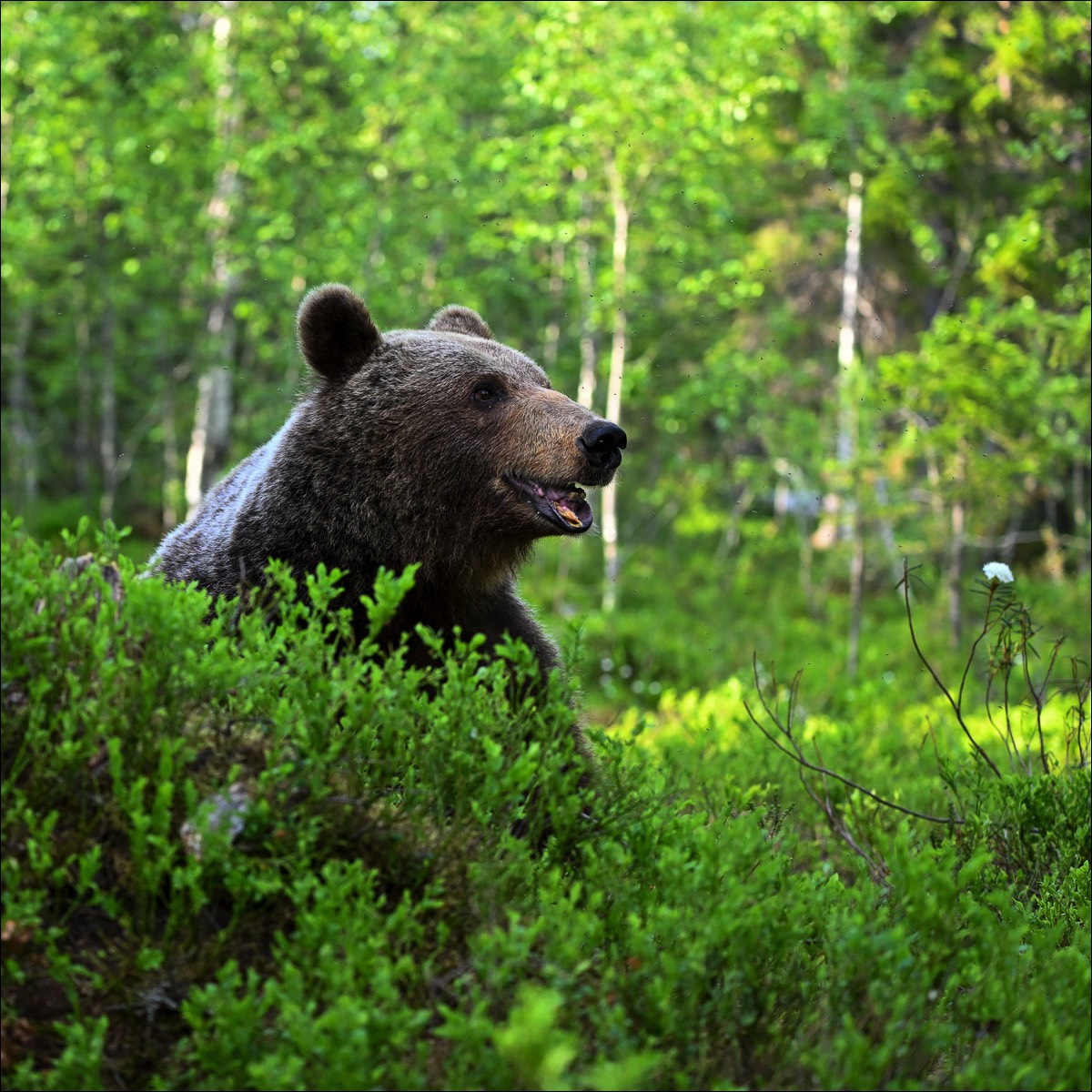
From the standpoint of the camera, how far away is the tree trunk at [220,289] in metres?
17.2

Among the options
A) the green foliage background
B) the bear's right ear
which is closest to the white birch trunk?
the green foliage background

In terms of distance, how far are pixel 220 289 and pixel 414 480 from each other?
14.0 meters

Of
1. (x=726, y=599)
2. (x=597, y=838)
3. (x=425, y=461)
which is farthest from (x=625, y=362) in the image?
(x=597, y=838)

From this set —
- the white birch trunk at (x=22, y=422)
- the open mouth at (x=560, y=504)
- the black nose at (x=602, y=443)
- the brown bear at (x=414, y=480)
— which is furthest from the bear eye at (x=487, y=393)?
the white birch trunk at (x=22, y=422)

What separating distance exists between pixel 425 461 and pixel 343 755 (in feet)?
6.54

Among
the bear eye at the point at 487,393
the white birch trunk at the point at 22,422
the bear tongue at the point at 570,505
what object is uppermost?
the bear eye at the point at 487,393

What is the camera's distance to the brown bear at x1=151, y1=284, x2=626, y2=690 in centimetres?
492

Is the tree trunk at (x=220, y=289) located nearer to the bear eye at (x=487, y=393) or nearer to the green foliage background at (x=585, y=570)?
the green foliage background at (x=585, y=570)

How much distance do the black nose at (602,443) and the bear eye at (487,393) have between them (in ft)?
1.53

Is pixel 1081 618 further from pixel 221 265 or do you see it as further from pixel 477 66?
pixel 477 66

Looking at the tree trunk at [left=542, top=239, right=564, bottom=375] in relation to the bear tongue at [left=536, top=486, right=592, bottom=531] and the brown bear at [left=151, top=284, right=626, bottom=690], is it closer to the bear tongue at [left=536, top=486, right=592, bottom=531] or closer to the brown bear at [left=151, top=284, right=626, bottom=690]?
the brown bear at [left=151, top=284, right=626, bottom=690]

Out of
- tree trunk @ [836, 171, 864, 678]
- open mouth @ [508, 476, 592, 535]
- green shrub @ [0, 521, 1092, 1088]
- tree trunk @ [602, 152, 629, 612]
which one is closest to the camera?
green shrub @ [0, 521, 1092, 1088]

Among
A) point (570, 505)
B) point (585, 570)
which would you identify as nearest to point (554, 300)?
point (585, 570)

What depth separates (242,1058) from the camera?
257 cm
